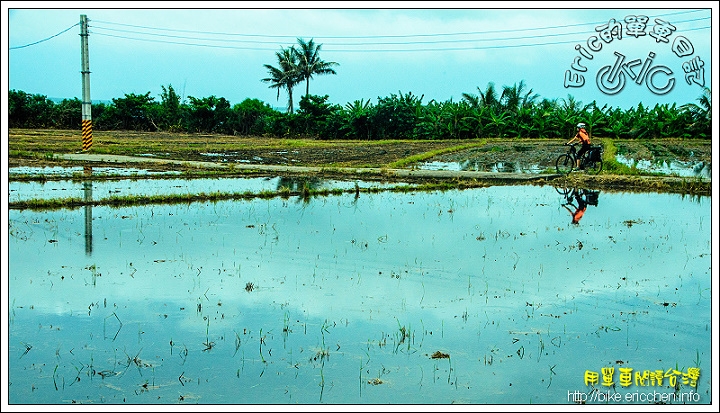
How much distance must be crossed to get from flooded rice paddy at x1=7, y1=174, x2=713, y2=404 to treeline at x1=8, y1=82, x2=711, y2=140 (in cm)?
1962

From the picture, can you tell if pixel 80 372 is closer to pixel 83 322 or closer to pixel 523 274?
pixel 83 322

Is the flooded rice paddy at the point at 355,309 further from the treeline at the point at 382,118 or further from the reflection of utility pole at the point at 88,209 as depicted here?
the treeline at the point at 382,118

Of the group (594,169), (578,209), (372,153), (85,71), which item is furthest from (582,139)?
(85,71)

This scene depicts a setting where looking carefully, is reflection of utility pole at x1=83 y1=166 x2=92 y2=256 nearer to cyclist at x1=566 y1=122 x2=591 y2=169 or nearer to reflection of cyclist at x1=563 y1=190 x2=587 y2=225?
reflection of cyclist at x1=563 y1=190 x2=587 y2=225

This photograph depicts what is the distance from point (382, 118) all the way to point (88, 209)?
23.0m

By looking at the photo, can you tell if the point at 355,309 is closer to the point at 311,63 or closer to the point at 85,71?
the point at 85,71

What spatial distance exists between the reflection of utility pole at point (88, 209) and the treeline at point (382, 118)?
713 inches

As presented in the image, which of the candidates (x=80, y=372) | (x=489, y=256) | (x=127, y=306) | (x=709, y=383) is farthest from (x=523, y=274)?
(x=80, y=372)

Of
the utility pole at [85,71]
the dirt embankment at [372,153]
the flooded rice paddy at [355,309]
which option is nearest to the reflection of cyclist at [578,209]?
the flooded rice paddy at [355,309]

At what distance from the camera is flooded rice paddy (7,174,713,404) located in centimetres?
452

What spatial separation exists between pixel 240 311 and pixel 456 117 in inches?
1036

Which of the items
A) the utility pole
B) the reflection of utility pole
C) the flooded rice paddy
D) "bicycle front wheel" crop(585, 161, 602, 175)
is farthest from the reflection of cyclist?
the utility pole

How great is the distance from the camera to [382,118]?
3316cm

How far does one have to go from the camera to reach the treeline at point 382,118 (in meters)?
29.1
